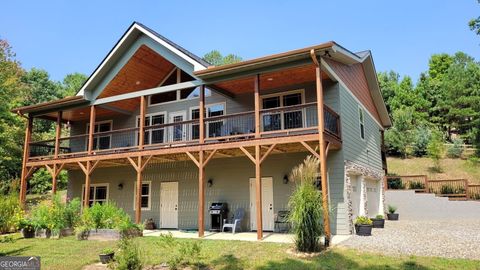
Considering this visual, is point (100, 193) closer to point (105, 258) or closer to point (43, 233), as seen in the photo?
point (43, 233)

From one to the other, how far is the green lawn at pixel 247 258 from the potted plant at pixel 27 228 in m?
2.12

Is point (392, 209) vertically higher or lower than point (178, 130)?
lower

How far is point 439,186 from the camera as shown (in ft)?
63.0

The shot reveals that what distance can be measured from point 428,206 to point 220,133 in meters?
11.3

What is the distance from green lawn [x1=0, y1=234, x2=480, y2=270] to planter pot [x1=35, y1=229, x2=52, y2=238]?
6.02ft

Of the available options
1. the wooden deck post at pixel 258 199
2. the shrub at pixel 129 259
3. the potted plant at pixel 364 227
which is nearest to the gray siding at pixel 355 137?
the potted plant at pixel 364 227

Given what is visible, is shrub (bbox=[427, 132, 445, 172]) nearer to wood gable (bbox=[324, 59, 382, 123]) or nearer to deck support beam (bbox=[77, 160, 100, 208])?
wood gable (bbox=[324, 59, 382, 123])

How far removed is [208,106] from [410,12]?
8.83 m

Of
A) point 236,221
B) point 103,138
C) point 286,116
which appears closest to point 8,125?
point 103,138

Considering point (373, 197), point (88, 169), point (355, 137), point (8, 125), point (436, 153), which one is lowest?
point (373, 197)

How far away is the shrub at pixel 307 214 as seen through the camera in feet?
27.3

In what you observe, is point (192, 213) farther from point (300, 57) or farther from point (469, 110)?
point (469, 110)

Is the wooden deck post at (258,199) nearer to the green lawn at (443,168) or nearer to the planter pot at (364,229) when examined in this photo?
the planter pot at (364,229)

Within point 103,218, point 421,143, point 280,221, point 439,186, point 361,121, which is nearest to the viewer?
point 103,218
